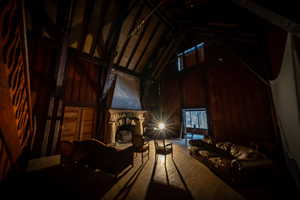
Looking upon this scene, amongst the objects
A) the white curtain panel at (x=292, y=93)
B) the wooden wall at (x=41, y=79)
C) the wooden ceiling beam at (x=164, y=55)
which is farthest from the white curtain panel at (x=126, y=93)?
the white curtain panel at (x=292, y=93)

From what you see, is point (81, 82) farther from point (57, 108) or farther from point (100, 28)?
point (100, 28)

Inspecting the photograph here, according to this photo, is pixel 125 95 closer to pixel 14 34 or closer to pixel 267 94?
pixel 14 34

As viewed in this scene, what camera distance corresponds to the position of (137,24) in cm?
493

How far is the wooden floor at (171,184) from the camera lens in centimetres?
205

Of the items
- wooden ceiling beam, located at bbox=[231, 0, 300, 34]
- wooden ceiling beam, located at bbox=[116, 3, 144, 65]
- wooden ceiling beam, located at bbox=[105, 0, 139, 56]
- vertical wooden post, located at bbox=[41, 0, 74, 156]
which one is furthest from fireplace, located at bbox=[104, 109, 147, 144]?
wooden ceiling beam, located at bbox=[231, 0, 300, 34]

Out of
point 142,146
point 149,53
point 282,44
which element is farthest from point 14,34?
point 149,53

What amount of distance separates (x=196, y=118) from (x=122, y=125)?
14.1 feet

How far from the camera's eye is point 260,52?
3773mm

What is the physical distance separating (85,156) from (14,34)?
2.65 meters

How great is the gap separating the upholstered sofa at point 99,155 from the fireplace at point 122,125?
2262 mm

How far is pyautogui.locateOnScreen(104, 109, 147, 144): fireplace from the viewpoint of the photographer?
202 inches

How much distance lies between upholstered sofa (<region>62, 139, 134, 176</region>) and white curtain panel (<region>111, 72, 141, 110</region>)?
2.68 metres

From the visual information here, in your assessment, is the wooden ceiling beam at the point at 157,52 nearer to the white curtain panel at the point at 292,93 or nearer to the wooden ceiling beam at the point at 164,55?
the wooden ceiling beam at the point at 164,55

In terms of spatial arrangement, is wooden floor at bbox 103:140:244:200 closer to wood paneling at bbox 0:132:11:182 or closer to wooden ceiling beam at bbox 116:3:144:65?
wood paneling at bbox 0:132:11:182
